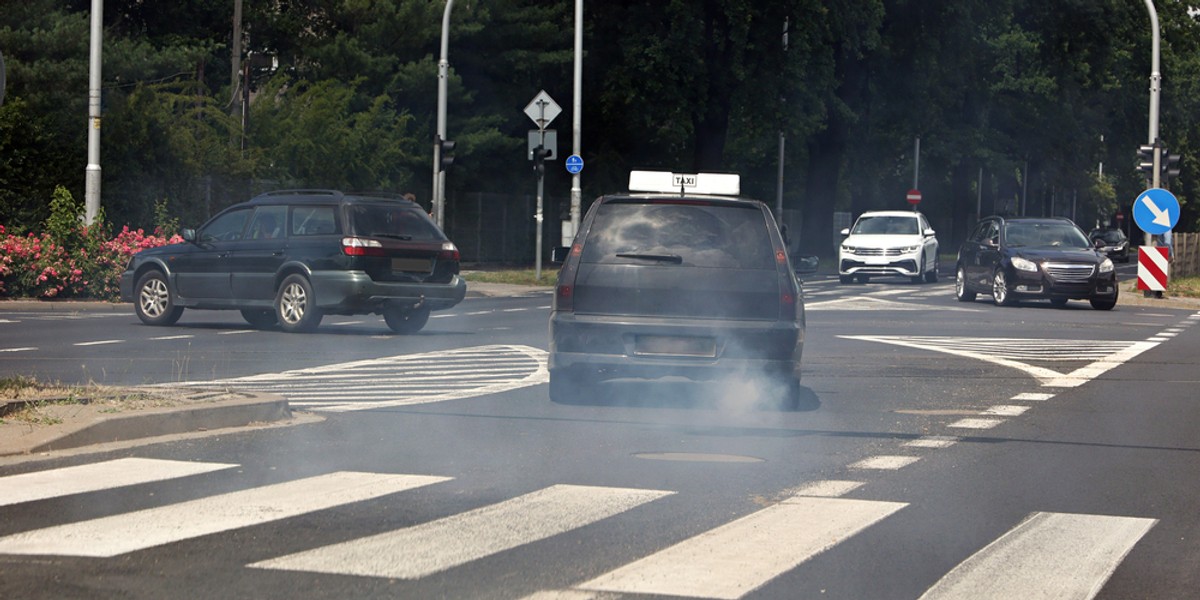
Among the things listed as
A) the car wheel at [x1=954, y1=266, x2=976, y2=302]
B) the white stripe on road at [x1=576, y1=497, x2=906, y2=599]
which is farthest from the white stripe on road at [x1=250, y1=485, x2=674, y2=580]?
the car wheel at [x1=954, y1=266, x2=976, y2=302]

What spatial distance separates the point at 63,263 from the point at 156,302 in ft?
18.7

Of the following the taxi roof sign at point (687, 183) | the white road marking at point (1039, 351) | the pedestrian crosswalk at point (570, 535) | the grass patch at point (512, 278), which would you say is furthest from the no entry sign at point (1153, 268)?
the pedestrian crosswalk at point (570, 535)

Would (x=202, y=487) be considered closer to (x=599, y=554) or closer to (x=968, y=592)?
(x=599, y=554)

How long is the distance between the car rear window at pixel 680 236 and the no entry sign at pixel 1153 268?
2208cm

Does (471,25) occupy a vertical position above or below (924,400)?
above

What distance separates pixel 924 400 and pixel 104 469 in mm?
6944

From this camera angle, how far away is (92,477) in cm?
845

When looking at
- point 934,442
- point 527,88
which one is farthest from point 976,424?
point 527,88

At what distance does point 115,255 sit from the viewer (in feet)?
86.2

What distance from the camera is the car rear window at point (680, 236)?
40.1 feet

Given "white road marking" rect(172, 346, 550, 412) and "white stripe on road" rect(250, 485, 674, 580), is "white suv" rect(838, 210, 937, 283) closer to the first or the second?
"white road marking" rect(172, 346, 550, 412)

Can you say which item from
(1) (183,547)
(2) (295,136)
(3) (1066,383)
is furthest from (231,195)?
(1) (183,547)

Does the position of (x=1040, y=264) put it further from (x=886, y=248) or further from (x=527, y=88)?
(x=527, y=88)

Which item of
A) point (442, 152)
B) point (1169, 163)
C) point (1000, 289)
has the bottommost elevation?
point (1000, 289)
